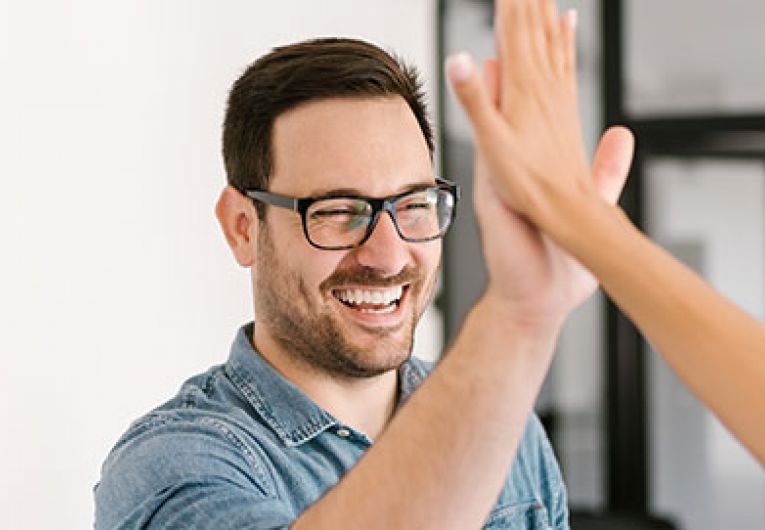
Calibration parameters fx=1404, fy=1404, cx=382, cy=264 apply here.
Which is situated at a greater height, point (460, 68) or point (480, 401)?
point (460, 68)

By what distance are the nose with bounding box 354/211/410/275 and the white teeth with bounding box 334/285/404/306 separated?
4 cm

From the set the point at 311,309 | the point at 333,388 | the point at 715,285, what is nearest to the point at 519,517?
the point at 333,388

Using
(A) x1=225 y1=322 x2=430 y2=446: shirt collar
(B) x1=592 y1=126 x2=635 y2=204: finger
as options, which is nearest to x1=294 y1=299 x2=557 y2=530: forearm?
(B) x1=592 y1=126 x2=635 y2=204: finger

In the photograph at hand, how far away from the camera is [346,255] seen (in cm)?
187

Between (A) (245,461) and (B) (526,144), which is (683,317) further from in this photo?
(A) (245,461)

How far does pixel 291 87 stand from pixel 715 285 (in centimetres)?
304

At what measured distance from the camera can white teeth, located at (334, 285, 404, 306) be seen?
189cm

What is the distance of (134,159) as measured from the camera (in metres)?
2.39

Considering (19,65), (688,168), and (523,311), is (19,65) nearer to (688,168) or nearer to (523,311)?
(523,311)

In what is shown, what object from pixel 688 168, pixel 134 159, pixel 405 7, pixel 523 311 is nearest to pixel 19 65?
pixel 134 159

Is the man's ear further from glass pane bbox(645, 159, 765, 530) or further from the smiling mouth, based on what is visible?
glass pane bbox(645, 159, 765, 530)

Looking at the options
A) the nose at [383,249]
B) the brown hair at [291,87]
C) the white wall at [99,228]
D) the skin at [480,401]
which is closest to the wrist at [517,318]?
the skin at [480,401]

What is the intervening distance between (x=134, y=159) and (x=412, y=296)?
2.25ft

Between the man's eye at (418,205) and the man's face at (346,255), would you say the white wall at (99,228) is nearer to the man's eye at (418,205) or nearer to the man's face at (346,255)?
the man's face at (346,255)
